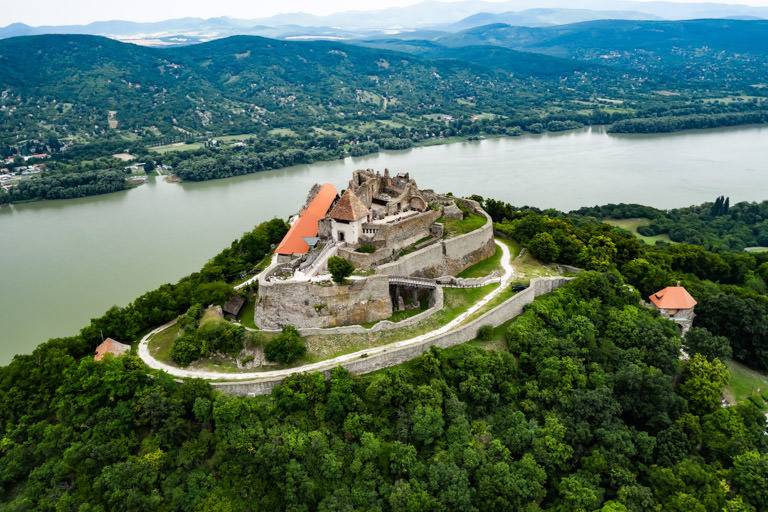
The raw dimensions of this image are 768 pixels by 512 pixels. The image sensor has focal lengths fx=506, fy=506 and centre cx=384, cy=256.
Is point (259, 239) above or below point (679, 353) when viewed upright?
above

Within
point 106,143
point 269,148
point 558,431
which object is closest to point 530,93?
point 269,148

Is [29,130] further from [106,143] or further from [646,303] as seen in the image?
[646,303]

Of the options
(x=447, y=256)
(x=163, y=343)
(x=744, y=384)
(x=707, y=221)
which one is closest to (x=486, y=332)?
(x=447, y=256)

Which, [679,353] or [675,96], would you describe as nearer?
[679,353]

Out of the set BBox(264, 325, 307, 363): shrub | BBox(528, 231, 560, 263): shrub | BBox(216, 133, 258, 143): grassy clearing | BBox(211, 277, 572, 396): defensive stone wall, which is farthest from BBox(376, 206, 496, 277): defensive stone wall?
BBox(216, 133, 258, 143): grassy clearing

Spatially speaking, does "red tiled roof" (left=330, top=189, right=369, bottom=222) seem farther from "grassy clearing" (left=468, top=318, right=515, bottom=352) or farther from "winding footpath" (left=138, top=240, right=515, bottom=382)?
"grassy clearing" (left=468, top=318, right=515, bottom=352)

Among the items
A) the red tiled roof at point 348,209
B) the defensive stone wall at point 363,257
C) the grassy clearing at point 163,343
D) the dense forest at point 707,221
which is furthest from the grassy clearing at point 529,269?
the dense forest at point 707,221

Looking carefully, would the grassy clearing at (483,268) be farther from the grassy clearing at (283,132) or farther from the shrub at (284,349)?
the grassy clearing at (283,132)
